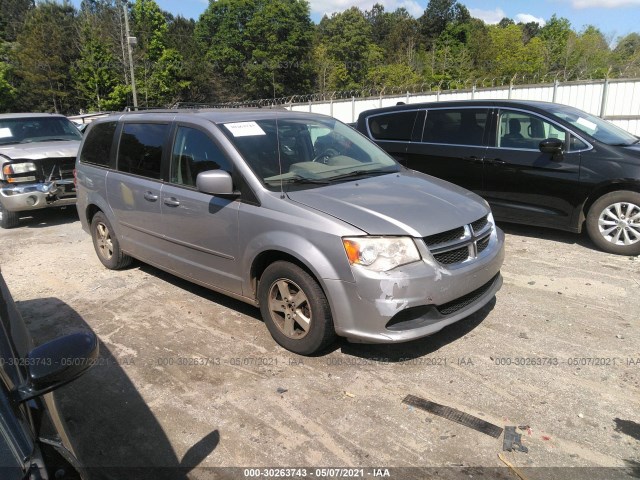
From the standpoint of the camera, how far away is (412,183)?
4.14 meters

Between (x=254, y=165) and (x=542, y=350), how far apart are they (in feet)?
8.75

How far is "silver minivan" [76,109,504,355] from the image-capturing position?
323cm

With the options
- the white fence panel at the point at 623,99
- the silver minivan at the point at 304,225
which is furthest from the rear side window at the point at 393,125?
the white fence panel at the point at 623,99

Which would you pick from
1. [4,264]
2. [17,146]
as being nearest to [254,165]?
[4,264]

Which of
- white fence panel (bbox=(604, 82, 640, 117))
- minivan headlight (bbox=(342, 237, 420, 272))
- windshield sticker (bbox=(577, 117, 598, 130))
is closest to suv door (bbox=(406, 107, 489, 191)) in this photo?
windshield sticker (bbox=(577, 117, 598, 130))

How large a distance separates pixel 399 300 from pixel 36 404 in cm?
213

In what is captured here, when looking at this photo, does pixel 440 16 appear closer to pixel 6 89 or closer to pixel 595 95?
pixel 6 89

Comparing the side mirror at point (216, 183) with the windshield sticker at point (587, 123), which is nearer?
the side mirror at point (216, 183)

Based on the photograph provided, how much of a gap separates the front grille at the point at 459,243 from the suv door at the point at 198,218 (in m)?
1.57

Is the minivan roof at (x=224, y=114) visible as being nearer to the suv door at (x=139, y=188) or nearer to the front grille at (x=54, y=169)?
the suv door at (x=139, y=188)

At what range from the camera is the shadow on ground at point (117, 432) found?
8.63ft

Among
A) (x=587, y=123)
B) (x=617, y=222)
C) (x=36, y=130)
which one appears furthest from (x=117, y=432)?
(x=36, y=130)

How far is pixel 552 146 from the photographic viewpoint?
5910 millimetres

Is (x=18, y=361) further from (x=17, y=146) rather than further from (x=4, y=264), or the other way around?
(x=17, y=146)
